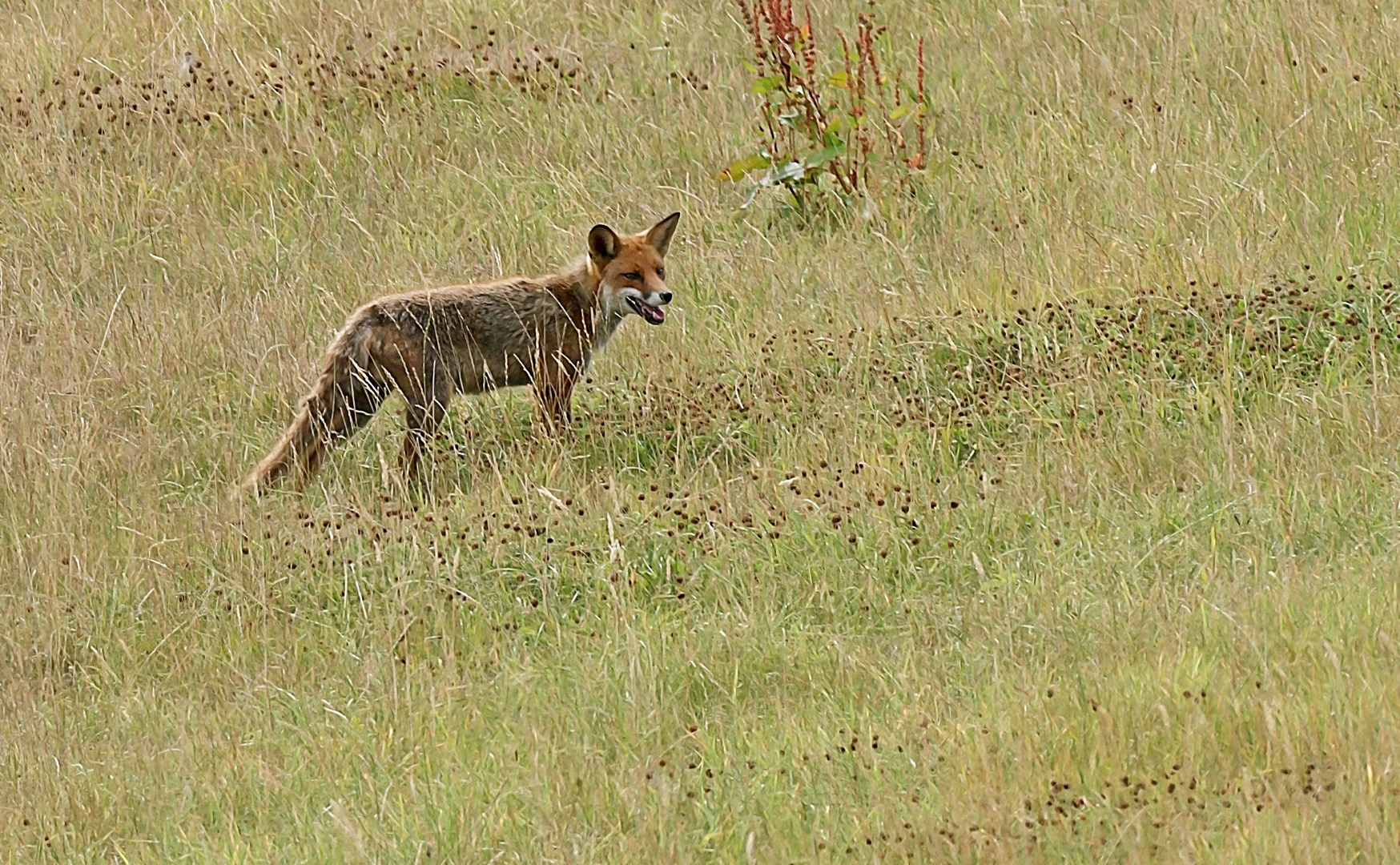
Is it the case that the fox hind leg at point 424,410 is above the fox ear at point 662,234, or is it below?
below

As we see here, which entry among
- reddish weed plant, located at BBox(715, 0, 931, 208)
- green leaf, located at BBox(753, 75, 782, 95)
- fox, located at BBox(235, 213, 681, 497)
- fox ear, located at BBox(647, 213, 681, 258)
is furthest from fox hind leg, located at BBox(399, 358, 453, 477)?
green leaf, located at BBox(753, 75, 782, 95)

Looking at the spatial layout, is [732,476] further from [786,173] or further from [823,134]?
[823,134]

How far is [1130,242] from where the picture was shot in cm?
813

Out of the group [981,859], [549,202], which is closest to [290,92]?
[549,202]

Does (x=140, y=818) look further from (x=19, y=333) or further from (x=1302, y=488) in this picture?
(x=19, y=333)

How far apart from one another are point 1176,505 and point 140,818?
353 centimetres

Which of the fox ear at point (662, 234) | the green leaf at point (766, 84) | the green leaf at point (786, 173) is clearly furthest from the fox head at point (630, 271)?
the green leaf at point (766, 84)

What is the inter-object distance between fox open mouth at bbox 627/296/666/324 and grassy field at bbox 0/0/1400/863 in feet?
0.53

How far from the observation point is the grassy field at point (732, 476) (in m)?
4.65

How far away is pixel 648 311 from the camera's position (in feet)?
27.9

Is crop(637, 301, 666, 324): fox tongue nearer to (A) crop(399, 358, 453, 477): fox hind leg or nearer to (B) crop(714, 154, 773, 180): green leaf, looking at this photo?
(A) crop(399, 358, 453, 477): fox hind leg

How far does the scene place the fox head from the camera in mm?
8547

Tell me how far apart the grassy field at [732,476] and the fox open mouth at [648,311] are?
0.16 meters

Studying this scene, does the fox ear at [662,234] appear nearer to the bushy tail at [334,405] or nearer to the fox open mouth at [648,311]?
the fox open mouth at [648,311]
